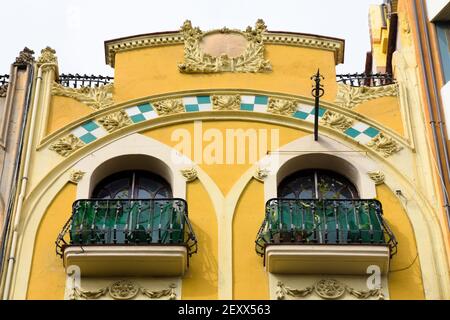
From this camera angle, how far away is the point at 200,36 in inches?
752

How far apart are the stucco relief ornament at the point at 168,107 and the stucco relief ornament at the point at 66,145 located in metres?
1.49

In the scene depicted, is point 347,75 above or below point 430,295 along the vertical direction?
above

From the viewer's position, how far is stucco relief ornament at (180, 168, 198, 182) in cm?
1675

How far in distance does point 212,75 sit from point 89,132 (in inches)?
97.4

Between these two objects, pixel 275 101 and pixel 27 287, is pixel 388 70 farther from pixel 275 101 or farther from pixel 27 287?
pixel 27 287

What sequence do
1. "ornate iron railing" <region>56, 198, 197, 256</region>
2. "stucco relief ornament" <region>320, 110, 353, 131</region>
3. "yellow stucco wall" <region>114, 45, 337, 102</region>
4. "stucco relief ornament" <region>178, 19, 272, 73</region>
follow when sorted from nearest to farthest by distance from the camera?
"ornate iron railing" <region>56, 198, 197, 256</region>, "stucco relief ornament" <region>320, 110, 353, 131</region>, "yellow stucco wall" <region>114, 45, 337, 102</region>, "stucco relief ornament" <region>178, 19, 272, 73</region>

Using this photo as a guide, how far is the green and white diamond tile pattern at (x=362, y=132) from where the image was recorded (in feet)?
57.1

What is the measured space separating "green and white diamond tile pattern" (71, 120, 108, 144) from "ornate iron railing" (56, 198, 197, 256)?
69.2 inches

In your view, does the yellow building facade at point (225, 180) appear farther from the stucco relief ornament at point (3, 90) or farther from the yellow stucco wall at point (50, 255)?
the stucco relief ornament at point (3, 90)

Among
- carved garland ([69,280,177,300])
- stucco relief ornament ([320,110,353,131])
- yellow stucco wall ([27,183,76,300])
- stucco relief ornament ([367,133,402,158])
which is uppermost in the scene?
stucco relief ornament ([320,110,353,131])

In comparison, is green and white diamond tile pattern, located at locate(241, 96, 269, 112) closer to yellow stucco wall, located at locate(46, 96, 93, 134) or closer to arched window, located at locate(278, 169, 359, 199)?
arched window, located at locate(278, 169, 359, 199)

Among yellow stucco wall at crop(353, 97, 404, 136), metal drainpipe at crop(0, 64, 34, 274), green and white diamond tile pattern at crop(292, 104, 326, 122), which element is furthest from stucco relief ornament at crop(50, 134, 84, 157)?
yellow stucco wall at crop(353, 97, 404, 136)
